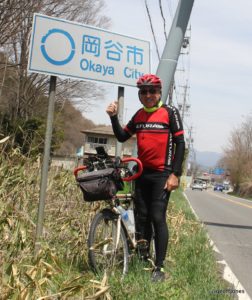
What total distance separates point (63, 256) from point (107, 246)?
2.14ft

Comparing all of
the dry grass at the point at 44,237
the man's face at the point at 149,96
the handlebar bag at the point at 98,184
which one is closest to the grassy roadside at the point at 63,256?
the dry grass at the point at 44,237

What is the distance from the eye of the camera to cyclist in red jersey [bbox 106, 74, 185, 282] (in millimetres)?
4430

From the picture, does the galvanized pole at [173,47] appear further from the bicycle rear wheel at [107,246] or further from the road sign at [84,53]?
the bicycle rear wheel at [107,246]

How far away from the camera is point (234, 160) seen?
85375 mm

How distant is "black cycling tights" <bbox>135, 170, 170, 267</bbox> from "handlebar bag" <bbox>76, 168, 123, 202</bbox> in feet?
1.66

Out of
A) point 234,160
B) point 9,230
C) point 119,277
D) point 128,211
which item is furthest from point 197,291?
point 234,160

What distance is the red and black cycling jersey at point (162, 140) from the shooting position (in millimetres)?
4438

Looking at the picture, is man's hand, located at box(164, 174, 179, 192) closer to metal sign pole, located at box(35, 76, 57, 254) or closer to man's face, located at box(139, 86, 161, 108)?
man's face, located at box(139, 86, 161, 108)

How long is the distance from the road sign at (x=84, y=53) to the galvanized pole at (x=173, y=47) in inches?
84.6

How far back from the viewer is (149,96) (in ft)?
14.8

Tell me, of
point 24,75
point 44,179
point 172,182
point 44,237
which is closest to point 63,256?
point 44,237

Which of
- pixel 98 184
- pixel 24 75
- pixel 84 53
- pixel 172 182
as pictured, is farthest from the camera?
pixel 24 75

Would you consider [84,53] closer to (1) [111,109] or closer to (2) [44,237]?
(1) [111,109]

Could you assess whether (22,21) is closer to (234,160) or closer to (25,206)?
(25,206)
